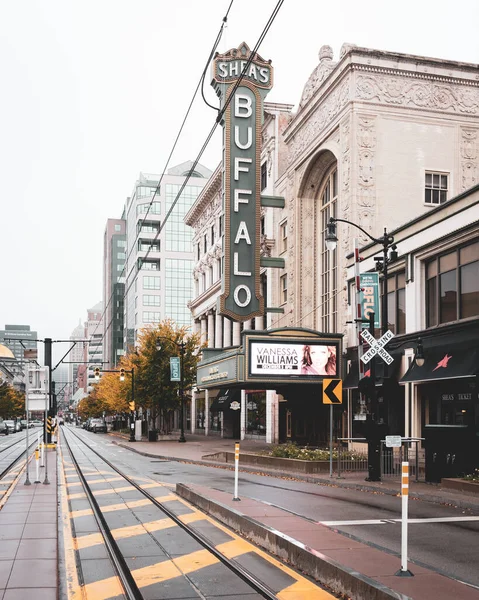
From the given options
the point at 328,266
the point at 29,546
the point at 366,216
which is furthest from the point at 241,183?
the point at 29,546

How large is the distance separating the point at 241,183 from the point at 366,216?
297 inches

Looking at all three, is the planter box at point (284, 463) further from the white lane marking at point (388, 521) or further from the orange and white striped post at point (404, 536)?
the orange and white striped post at point (404, 536)

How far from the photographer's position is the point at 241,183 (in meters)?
41.4

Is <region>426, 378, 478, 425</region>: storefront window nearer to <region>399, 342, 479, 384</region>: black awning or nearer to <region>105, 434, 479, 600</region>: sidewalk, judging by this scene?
<region>399, 342, 479, 384</region>: black awning

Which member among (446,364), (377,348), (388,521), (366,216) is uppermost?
(366,216)

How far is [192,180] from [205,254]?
6819cm

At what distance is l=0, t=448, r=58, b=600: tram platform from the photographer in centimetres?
898

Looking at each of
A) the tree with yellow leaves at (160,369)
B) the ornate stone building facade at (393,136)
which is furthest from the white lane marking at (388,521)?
the tree with yellow leaves at (160,369)

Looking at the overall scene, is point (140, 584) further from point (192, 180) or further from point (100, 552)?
point (192, 180)

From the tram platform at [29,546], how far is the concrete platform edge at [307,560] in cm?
310

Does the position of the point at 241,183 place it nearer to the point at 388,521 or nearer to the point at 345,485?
the point at 345,485

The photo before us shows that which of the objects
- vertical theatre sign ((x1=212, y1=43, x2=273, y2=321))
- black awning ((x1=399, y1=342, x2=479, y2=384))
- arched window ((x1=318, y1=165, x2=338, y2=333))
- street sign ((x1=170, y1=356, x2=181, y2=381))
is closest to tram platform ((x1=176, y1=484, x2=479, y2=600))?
black awning ((x1=399, y1=342, x2=479, y2=384))

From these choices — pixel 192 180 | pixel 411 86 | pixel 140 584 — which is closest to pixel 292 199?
pixel 411 86

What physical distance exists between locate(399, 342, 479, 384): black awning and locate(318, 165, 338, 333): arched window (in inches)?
529
